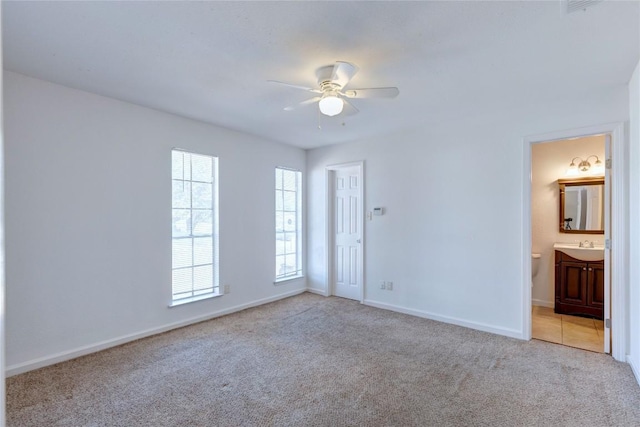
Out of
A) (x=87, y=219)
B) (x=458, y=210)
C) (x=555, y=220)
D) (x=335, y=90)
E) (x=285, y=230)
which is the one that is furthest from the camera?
(x=285, y=230)

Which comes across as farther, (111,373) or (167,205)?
(167,205)

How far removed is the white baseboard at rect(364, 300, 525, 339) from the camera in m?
3.68

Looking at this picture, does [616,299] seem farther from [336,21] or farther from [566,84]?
[336,21]

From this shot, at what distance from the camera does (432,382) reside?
2.73 metres

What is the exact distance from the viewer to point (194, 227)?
4211 mm

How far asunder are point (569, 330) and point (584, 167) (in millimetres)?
2145

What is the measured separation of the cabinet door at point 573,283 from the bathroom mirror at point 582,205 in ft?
1.80

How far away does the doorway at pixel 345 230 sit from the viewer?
5188 mm

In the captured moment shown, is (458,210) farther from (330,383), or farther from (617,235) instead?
(330,383)

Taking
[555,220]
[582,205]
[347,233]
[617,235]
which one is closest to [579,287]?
[555,220]

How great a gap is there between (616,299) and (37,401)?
4880 millimetres

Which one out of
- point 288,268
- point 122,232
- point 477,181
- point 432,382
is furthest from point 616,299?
point 122,232

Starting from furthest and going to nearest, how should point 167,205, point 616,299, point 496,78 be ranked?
point 167,205 → point 616,299 → point 496,78

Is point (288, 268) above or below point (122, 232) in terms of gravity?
below
